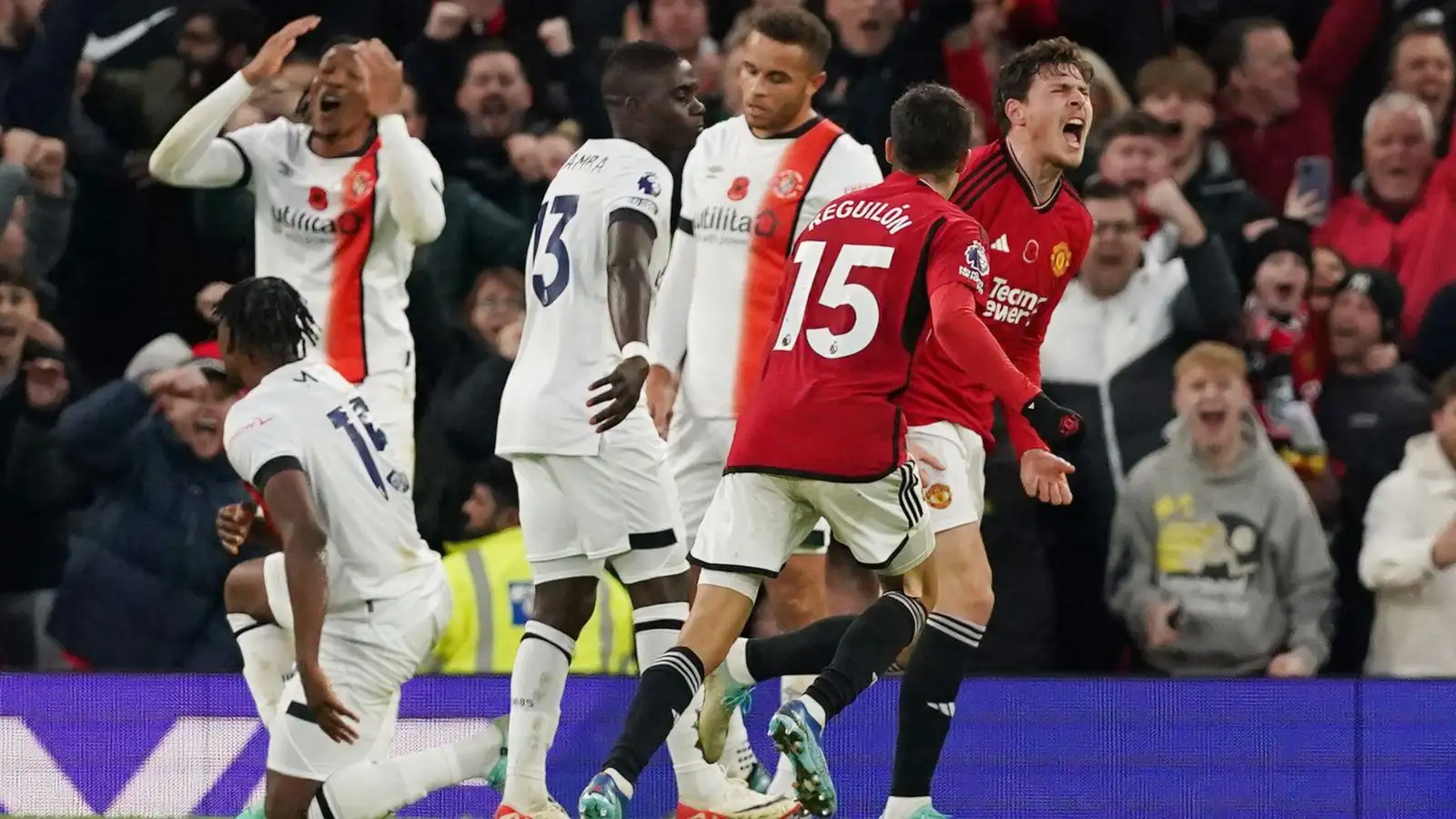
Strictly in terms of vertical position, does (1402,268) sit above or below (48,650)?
above

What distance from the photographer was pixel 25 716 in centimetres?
803

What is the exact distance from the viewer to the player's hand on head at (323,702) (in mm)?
6375

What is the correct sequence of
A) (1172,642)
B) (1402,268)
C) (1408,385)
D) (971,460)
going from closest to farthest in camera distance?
(971,460), (1172,642), (1408,385), (1402,268)

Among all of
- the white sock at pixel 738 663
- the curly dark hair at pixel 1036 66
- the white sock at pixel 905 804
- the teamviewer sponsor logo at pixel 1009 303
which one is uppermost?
the curly dark hair at pixel 1036 66

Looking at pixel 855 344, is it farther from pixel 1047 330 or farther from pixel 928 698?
pixel 1047 330

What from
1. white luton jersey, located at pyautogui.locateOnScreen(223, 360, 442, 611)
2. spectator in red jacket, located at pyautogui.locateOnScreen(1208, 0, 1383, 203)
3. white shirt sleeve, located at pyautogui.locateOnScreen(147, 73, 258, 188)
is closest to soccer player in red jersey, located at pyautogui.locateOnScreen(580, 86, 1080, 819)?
white luton jersey, located at pyautogui.locateOnScreen(223, 360, 442, 611)

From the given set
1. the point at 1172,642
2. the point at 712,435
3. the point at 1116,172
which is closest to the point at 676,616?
the point at 712,435

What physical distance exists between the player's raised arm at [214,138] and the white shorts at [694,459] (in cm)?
181

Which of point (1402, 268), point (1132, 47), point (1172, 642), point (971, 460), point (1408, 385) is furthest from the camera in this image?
point (1132, 47)

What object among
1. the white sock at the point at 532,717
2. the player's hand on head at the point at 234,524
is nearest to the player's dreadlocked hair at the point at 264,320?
the player's hand on head at the point at 234,524

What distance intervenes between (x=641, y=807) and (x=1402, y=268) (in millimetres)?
4107

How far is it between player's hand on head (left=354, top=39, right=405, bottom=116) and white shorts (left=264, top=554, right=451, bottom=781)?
1999 mm

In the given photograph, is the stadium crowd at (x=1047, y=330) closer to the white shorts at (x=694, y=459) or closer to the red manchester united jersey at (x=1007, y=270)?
the white shorts at (x=694, y=459)

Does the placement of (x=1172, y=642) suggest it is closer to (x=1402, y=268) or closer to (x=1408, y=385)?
(x=1408, y=385)
